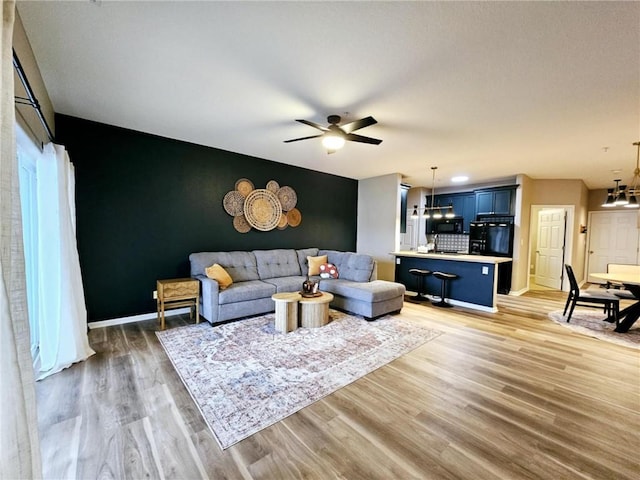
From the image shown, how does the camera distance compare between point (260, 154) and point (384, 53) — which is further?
point (260, 154)

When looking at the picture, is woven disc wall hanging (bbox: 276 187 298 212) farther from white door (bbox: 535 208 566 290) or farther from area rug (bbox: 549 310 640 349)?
white door (bbox: 535 208 566 290)

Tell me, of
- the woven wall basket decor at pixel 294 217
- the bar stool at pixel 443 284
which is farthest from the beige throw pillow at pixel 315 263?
the bar stool at pixel 443 284

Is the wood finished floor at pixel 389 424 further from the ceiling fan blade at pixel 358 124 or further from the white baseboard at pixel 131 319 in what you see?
the ceiling fan blade at pixel 358 124

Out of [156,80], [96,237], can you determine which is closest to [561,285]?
[156,80]

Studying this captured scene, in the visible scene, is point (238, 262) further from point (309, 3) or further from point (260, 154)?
point (309, 3)

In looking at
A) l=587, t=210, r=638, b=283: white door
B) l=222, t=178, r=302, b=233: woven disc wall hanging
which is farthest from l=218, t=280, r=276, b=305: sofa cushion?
l=587, t=210, r=638, b=283: white door

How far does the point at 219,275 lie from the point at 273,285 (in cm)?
82

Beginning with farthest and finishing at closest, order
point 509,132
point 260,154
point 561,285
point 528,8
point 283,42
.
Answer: point 561,285, point 260,154, point 509,132, point 283,42, point 528,8

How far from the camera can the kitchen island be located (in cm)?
465

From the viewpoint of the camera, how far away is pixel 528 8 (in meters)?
1.59

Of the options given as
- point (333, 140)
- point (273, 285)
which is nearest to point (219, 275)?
point (273, 285)

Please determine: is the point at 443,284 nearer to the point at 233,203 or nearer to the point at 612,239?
the point at 233,203

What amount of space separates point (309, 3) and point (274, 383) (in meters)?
2.75

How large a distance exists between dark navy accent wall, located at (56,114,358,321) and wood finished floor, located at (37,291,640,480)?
3.75 ft
